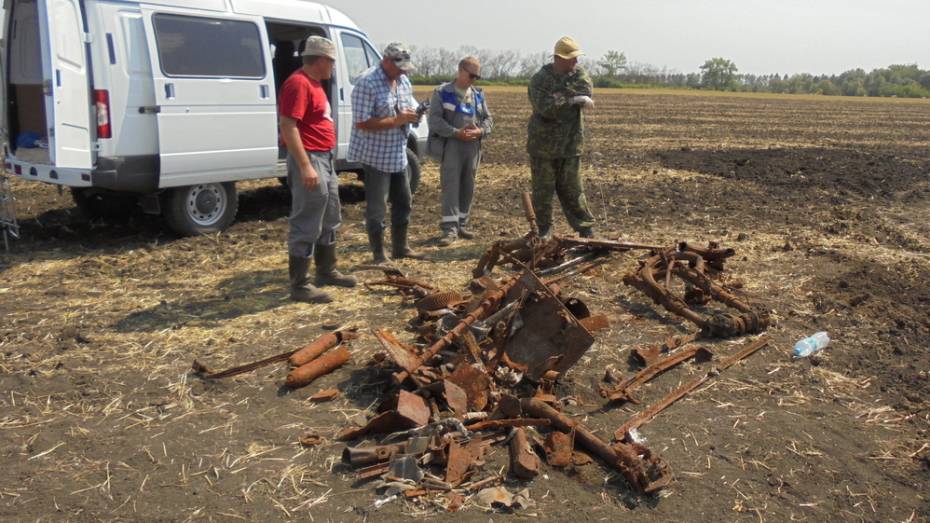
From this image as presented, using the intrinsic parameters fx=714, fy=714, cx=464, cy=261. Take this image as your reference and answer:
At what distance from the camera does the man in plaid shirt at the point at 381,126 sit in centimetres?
621

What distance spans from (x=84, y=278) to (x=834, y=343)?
20.3 ft

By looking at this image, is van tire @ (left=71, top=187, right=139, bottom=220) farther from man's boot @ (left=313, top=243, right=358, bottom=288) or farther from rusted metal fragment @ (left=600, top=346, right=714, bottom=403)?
rusted metal fragment @ (left=600, top=346, right=714, bottom=403)

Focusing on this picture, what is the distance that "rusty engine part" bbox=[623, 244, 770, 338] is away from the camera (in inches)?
196

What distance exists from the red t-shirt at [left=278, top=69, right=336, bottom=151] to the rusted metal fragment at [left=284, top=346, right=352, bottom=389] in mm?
1749

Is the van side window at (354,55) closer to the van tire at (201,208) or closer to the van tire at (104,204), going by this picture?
the van tire at (201,208)

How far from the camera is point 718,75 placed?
99812 mm

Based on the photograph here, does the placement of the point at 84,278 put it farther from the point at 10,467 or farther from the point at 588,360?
the point at 588,360

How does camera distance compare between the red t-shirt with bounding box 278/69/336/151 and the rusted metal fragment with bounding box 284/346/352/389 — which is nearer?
the rusted metal fragment with bounding box 284/346/352/389

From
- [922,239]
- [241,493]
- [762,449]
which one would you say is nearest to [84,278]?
[241,493]

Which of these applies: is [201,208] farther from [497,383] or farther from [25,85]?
[497,383]

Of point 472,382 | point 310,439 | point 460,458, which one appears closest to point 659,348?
point 472,382

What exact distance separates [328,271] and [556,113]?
2663 millimetres

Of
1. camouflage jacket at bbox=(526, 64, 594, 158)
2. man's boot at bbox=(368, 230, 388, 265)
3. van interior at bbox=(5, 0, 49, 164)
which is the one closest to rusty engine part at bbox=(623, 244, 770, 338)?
camouflage jacket at bbox=(526, 64, 594, 158)

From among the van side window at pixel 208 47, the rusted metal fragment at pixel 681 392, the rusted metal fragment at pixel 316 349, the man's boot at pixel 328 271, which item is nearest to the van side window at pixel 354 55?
the van side window at pixel 208 47
